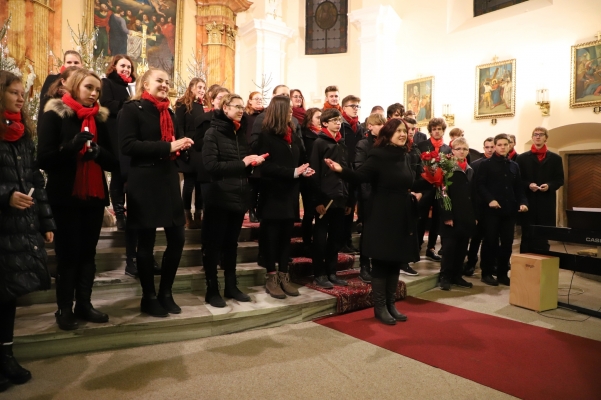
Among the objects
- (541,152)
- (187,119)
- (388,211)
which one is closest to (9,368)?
(388,211)

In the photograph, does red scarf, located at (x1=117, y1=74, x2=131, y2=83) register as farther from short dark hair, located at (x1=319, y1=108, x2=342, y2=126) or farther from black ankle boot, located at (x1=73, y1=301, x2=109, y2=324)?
black ankle boot, located at (x1=73, y1=301, x2=109, y2=324)

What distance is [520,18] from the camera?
10.2m

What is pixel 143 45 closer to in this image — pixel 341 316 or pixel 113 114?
pixel 113 114

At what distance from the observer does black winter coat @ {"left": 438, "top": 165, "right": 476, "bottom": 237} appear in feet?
17.5

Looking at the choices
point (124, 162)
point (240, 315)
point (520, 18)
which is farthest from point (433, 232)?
point (520, 18)

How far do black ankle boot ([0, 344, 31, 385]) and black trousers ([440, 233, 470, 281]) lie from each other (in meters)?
4.33

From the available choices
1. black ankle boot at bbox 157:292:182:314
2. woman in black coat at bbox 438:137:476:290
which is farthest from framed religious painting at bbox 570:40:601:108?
black ankle boot at bbox 157:292:182:314

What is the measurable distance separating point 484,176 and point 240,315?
375 cm

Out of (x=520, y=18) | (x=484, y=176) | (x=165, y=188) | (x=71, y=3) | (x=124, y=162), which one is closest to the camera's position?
(x=165, y=188)

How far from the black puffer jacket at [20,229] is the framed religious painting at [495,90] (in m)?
9.98

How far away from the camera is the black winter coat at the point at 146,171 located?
327 centimetres

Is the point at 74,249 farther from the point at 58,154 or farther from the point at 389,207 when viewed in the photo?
the point at 389,207

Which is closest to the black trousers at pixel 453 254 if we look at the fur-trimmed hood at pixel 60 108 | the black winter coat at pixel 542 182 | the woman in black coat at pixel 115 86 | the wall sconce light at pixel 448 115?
the black winter coat at pixel 542 182

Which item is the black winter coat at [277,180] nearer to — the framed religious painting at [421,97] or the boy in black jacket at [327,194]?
the boy in black jacket at [327,194]
